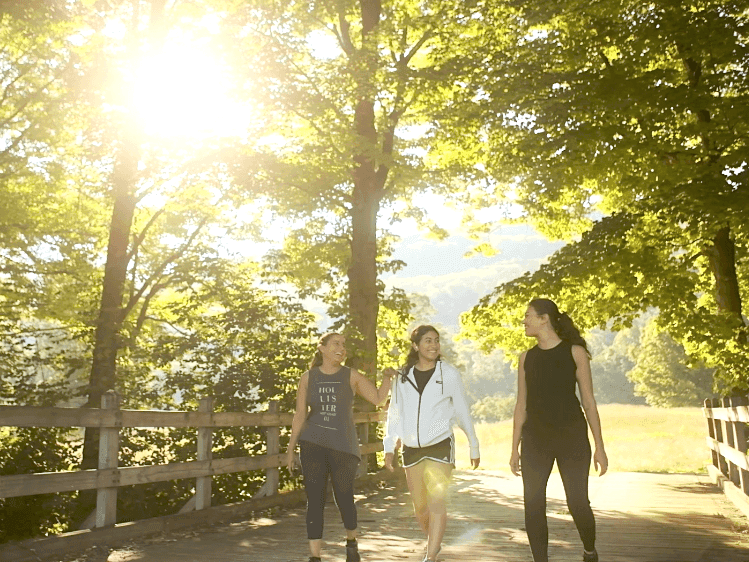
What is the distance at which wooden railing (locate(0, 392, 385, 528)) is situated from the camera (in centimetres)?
717

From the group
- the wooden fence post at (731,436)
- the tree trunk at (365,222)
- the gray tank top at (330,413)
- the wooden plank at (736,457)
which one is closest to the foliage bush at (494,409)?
the tree trunk at (365,222)

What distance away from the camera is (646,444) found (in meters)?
39.0

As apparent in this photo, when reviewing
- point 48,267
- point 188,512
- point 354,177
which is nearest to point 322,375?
point 188,512

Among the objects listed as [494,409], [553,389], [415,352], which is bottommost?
[553,389]

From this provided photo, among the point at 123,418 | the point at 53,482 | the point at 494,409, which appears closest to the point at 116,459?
the point at 123,418

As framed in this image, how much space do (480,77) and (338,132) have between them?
3.07m

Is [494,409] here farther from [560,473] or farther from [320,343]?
[560,473]

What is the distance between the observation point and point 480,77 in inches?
716

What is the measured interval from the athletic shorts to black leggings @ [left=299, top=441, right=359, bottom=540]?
747 mm

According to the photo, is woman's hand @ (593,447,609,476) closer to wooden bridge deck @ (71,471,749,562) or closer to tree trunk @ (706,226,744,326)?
wooden bridge deck @ (71,471,749,562)

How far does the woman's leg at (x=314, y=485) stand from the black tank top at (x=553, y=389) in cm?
182

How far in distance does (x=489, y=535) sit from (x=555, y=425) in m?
3.65

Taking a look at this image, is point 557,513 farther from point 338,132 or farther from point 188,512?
point 338,132

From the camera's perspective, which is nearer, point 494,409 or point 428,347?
point 428,347
